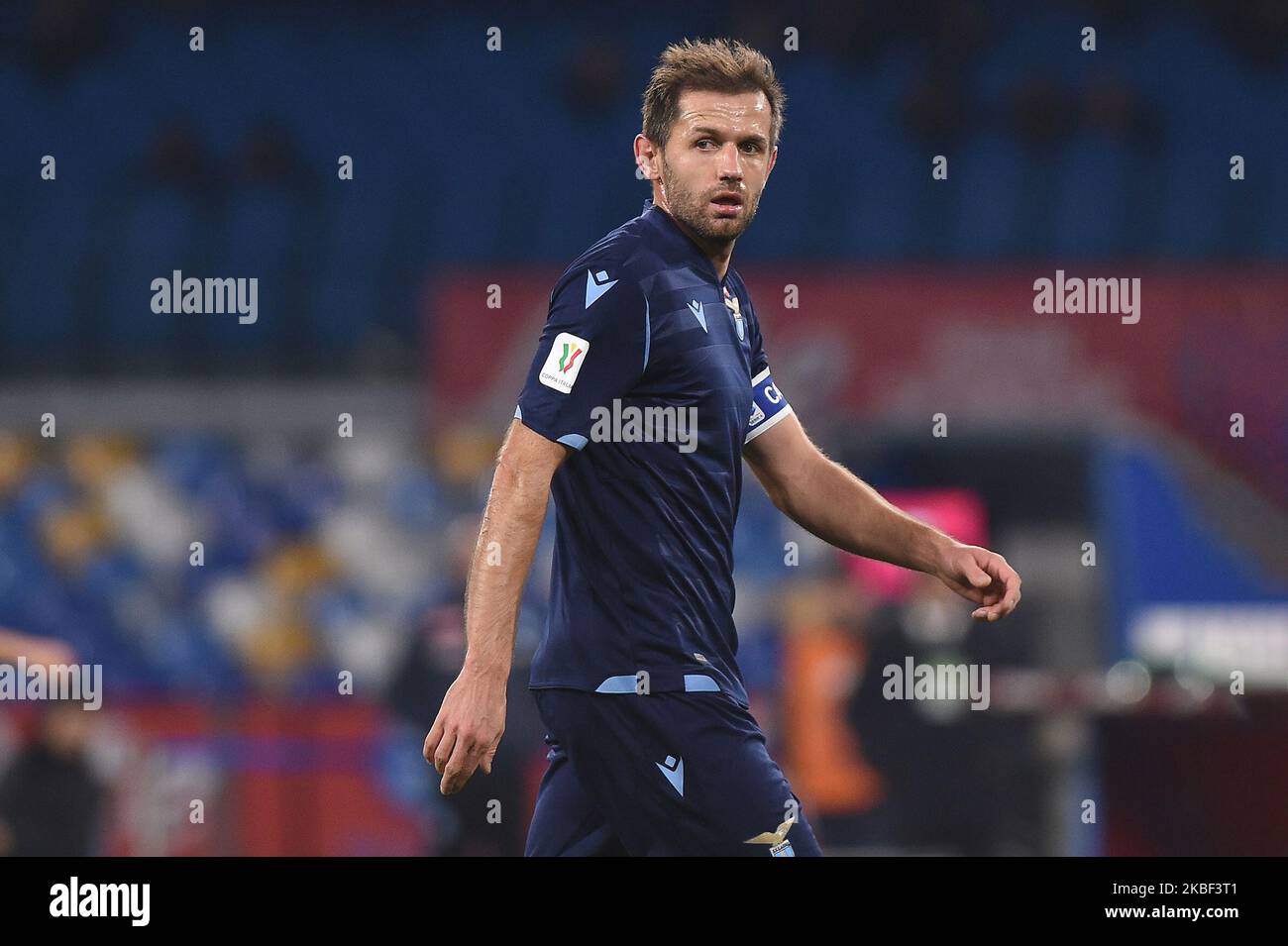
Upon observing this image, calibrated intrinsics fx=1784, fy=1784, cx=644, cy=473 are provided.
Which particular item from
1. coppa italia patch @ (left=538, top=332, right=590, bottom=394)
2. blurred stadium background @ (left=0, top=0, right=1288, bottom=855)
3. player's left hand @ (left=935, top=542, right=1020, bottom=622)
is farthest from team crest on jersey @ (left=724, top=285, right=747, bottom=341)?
blurred stadium background @ (left=0, top=0, right=1288, bottom=855)

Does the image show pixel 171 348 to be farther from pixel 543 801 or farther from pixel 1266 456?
pixel 543 801

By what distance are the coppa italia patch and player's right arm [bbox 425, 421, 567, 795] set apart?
13 centimetres

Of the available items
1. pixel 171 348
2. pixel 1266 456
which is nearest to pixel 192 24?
pixel 171 348

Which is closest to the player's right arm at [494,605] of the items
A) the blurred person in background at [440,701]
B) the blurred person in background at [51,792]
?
the blurred person in background at [440,701]

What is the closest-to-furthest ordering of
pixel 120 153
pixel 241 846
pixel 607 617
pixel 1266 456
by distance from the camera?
pixel 607 617
pixel 241 846
pixel 1266 456
pixel 120 153

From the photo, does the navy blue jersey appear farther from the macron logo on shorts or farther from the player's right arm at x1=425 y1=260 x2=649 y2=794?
the macron logo on shorts

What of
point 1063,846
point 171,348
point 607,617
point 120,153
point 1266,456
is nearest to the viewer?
point 607,617

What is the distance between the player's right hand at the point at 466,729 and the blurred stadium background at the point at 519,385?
4143 mm

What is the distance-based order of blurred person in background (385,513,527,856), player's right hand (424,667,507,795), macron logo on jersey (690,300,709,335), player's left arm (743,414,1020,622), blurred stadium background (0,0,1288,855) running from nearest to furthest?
1. player's right hand (424,667,507,795)
2. macron logo on jersey (690,300,709,335)
3. player's left arm (743,414,1020,622)
4. blurred person in background (385,513,527,856)
5. blurred stadium background (0,0,1288,855)

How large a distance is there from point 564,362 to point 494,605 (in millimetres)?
587

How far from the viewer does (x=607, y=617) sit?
4.22 m

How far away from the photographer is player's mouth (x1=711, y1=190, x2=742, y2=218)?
171 inches

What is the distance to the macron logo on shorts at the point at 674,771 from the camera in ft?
13.5

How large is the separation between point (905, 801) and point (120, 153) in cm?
923
